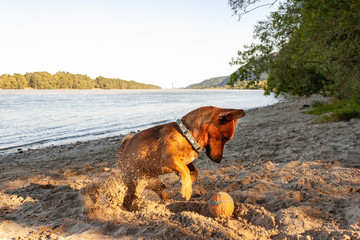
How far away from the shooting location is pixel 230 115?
3359 millimetres

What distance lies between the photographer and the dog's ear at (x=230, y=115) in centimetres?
331

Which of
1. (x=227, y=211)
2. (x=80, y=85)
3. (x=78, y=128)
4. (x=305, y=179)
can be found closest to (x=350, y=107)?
(x=305, y=179)

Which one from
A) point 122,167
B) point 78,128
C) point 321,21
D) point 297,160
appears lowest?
point 78,128

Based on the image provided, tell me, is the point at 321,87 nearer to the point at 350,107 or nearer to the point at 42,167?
the point at 350,107

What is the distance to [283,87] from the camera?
1691cm

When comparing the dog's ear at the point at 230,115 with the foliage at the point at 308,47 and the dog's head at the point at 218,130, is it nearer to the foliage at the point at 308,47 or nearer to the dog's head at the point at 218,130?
the dog's head at the point at 218,130

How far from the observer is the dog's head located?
3396 mm

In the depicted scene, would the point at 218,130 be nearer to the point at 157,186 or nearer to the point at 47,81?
the point at 157,186

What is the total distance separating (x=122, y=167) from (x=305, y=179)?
10.5 feet

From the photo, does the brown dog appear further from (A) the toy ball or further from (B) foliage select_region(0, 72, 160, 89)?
(B) foliage select_region(0, 72, 160, 89)

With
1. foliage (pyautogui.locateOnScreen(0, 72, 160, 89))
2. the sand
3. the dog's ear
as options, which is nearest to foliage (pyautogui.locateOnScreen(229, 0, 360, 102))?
the sand

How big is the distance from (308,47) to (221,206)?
9.36 m

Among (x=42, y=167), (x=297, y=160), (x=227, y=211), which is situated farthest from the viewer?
(x=42, y=167)

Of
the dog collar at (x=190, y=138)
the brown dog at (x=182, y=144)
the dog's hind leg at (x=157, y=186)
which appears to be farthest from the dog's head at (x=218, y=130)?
the dog's hind leg at (x=157, y=186)
